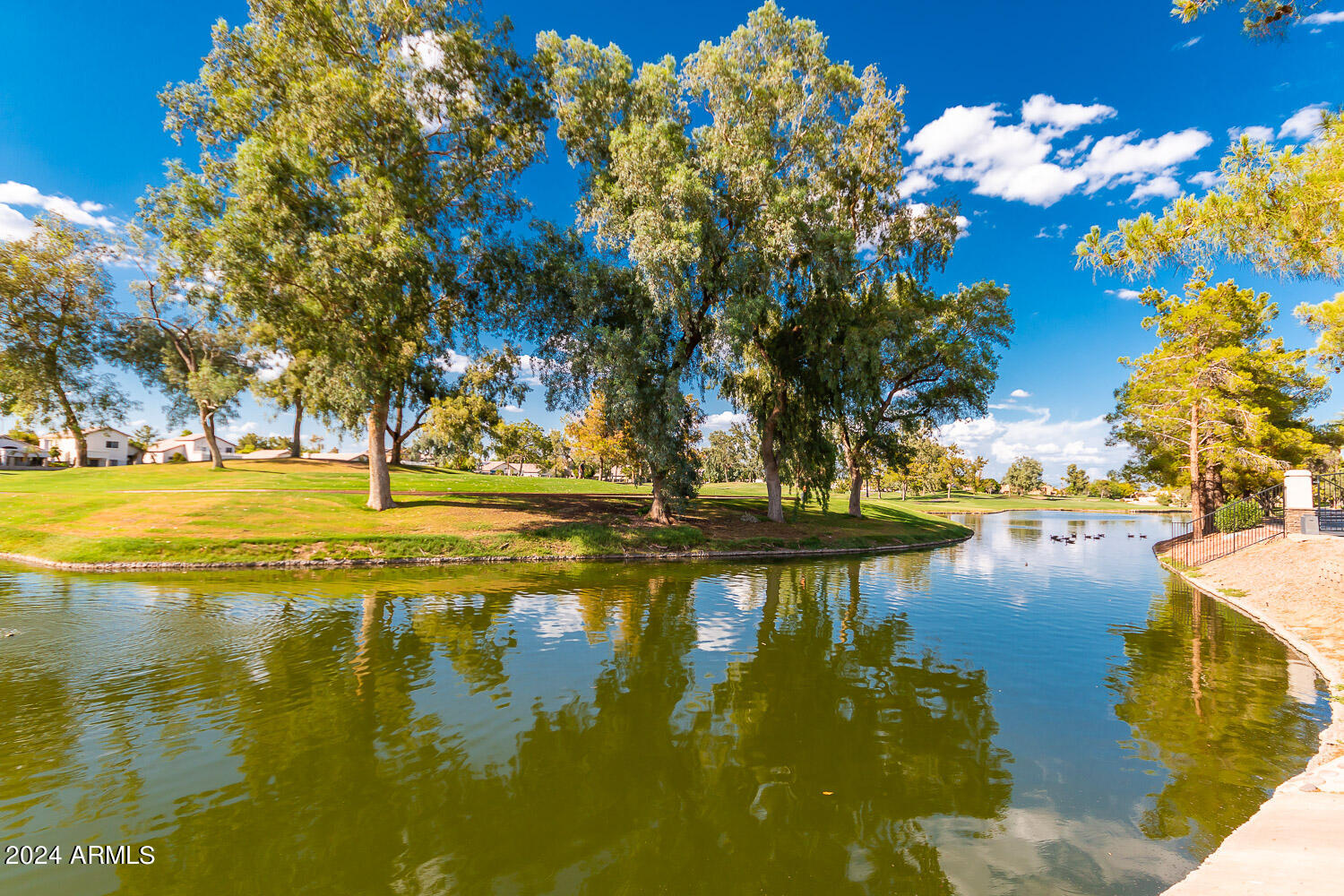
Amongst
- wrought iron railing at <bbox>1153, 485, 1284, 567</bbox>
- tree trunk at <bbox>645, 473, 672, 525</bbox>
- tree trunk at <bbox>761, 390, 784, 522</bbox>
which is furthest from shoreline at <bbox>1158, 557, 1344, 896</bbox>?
tree trunk at <bbox>761, 390, 784, 522</bbox>

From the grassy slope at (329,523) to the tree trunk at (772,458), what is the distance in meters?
1.61

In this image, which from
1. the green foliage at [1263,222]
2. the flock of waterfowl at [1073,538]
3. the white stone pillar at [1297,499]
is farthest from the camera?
the flock of waterfowl at [1073,538]

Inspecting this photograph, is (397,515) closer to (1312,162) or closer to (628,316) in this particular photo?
(628,316)

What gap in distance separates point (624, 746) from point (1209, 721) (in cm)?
942

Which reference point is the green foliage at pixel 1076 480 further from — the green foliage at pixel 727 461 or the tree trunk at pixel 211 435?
the tree trunk at pixel 211 435

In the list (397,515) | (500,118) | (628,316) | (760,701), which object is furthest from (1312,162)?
(397,515)

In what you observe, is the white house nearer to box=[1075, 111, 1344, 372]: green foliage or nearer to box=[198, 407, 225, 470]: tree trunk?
box=[198, 407, 225, 470]: tree trunk

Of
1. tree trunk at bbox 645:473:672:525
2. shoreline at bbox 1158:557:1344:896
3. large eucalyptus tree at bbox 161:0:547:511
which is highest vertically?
large eucalyptus tree at bbox 161:0:547:511

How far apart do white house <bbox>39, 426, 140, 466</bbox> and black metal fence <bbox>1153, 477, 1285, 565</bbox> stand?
441ft

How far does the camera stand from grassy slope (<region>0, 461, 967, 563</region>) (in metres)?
21.5

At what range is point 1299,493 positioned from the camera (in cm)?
2261

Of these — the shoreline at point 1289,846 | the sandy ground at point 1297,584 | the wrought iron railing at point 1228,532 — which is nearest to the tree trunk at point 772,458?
the sandy ground at point 1297,584

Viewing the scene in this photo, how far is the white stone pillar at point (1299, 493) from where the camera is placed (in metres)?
22.4

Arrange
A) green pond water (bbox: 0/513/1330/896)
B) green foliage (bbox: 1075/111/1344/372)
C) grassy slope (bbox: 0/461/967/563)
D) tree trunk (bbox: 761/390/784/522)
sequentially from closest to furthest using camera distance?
green pond water (bbox: 0/513/1330/896) → green foliage (bbox: 1075/111/1344/372) → grassy slope (bbox: 0/461/967/563) → tree trunk (bbox: 761/390/784/522)
